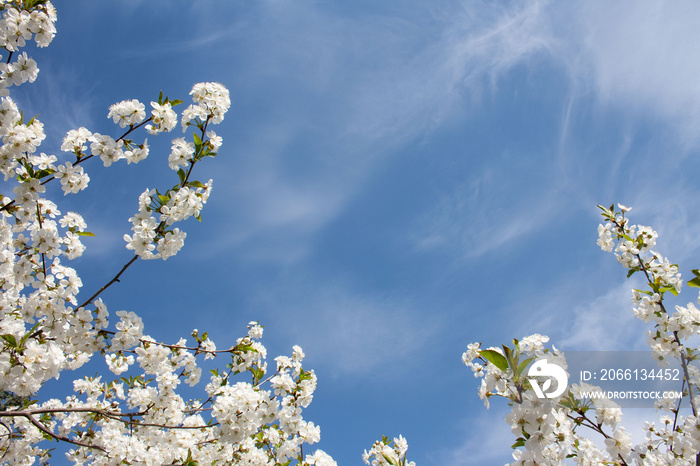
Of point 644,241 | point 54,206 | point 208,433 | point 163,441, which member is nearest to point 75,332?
point 54,206

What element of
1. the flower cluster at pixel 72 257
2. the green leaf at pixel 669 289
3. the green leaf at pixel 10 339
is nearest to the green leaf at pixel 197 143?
the flower cluster at pixel 72 257

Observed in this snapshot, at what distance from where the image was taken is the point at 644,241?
18.3 ft

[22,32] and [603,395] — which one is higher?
[22,32]

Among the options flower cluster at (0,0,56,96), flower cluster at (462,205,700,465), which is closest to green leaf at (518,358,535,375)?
flower cluster at (462,205,700,465)

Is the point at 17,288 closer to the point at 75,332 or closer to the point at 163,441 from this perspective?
the point at 75,332

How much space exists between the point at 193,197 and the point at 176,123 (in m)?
1.05

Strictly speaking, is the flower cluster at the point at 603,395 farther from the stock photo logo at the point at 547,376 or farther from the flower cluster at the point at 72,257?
the flower cluster at the point at 72,257

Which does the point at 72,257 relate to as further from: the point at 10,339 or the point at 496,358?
the point at 496,358

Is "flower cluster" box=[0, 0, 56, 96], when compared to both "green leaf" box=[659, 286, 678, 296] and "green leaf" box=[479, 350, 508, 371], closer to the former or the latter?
"green leaf" box=[479, 350, 508, 371]

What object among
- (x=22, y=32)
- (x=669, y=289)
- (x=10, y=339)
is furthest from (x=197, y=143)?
(x=669, y=289)

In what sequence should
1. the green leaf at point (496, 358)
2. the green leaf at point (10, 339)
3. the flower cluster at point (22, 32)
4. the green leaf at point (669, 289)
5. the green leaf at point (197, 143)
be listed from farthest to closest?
1. the green leaf at point (669, 289)
2. the green leaf at point (197, 143)
3. the flower cluster at point (22, 32)
4. the green leaf at point (10, 339)
5. the green leaf at point (496, 358)

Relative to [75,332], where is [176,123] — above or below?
above

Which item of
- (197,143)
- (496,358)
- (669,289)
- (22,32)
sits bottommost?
(496,358)

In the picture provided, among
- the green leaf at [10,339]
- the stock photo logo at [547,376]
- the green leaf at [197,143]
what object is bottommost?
the stock photo logo at [547,376]
